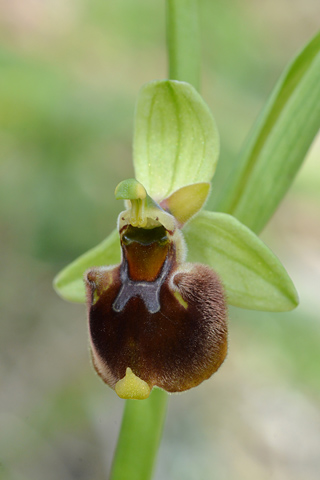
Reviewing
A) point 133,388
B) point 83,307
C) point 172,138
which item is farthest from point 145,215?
point 83,307

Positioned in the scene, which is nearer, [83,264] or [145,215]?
[145,215]

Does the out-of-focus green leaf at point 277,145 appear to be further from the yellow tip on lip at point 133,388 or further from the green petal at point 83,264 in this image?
the yellow tip on lip at point 133,388

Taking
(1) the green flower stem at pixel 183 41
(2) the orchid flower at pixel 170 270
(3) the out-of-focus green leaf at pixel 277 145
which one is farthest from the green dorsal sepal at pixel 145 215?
(1) the green flower stem at pixel 183 41

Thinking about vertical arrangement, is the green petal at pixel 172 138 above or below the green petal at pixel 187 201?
above

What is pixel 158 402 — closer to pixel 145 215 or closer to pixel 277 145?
pixel 145 215

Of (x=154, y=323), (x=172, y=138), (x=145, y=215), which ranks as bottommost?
(x=154, y=323)

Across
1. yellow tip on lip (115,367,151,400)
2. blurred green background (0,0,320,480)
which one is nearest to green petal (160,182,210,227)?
yellow tip on lip (115,367,151,400)

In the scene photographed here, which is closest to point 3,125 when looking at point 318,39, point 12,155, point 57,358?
point 12,155

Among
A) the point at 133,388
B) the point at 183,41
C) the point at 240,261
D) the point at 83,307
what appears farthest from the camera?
the point at 83,307
